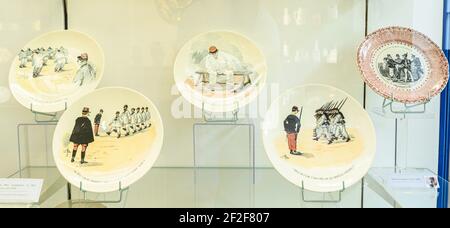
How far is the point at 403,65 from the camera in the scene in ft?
3.81

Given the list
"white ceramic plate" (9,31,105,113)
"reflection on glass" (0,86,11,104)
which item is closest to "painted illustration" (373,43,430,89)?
Answer: "white ceramic plate" (9,31,105,113)

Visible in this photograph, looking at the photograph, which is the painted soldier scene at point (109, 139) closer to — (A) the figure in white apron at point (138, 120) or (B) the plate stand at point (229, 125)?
(A) the figure in white apron at point (138, 120)

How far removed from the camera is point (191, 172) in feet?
4.13

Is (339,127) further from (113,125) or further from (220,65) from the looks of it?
(113,125)

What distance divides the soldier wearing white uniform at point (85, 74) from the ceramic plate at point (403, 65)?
715 millimetres

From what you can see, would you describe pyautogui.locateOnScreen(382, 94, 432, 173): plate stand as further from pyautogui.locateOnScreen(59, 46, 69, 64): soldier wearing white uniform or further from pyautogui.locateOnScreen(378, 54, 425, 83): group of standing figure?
pyautogui.locateOnScreen(59, 46, 69, 64): soldier wearing white uniform

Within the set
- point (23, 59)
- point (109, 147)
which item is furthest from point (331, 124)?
point (23, 59)

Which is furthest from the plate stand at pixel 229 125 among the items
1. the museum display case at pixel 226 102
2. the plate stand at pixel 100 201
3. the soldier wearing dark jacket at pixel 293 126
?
the plate stand at pixel 100 201

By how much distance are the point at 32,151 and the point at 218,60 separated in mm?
585

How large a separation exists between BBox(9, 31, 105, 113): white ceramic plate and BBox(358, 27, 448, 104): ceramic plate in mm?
717

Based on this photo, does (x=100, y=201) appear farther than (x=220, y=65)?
No

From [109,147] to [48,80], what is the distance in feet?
0.84

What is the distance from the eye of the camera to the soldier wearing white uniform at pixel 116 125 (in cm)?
115
